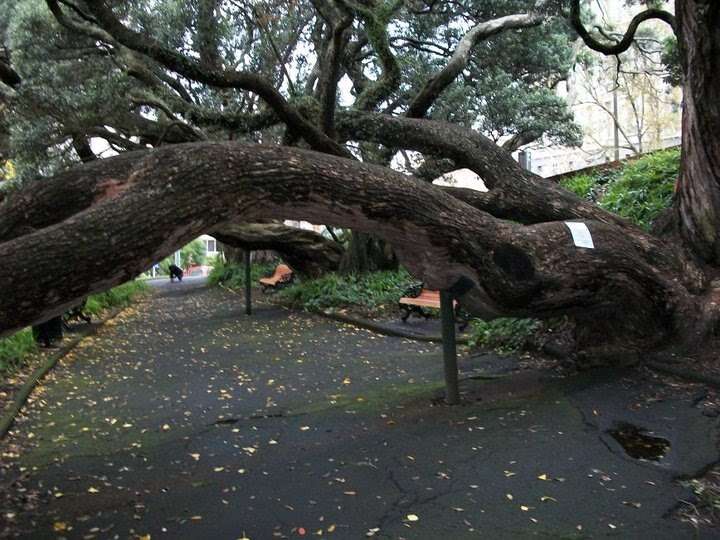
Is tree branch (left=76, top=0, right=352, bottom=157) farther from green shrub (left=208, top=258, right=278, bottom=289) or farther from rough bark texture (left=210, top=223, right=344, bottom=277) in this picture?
green shrub (left=208, top=258, right=278, bottom=289)

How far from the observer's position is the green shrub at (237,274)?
872 inches

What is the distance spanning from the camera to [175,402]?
6953mm

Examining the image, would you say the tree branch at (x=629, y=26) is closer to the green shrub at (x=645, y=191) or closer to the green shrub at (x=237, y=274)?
the green shrub at (x=645, y=191)

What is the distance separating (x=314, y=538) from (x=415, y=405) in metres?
Result: 2.76

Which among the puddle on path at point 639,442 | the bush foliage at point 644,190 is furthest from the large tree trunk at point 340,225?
the bush foliage at point 644,190

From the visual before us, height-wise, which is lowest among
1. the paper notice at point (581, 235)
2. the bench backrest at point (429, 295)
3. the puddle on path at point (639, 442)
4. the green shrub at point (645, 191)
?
the puddle on path at point (639, 442)

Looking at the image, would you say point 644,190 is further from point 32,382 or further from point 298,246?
point 298,246

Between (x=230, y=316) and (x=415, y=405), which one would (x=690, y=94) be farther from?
(x=230, y=316)

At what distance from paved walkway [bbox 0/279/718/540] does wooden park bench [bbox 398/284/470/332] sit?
83.8 inches

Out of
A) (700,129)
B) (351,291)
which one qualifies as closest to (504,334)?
(700,129)

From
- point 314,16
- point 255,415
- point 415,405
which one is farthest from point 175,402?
point 314,16

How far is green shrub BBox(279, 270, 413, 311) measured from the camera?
520 inches

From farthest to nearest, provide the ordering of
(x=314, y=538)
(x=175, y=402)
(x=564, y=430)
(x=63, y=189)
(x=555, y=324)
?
(x=555, y=324) → (x=175, y=402) → (x=564, y=430) → (x=63, y=189) → (x=314, y=538)

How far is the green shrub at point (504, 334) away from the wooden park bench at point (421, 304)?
132 centimetres
